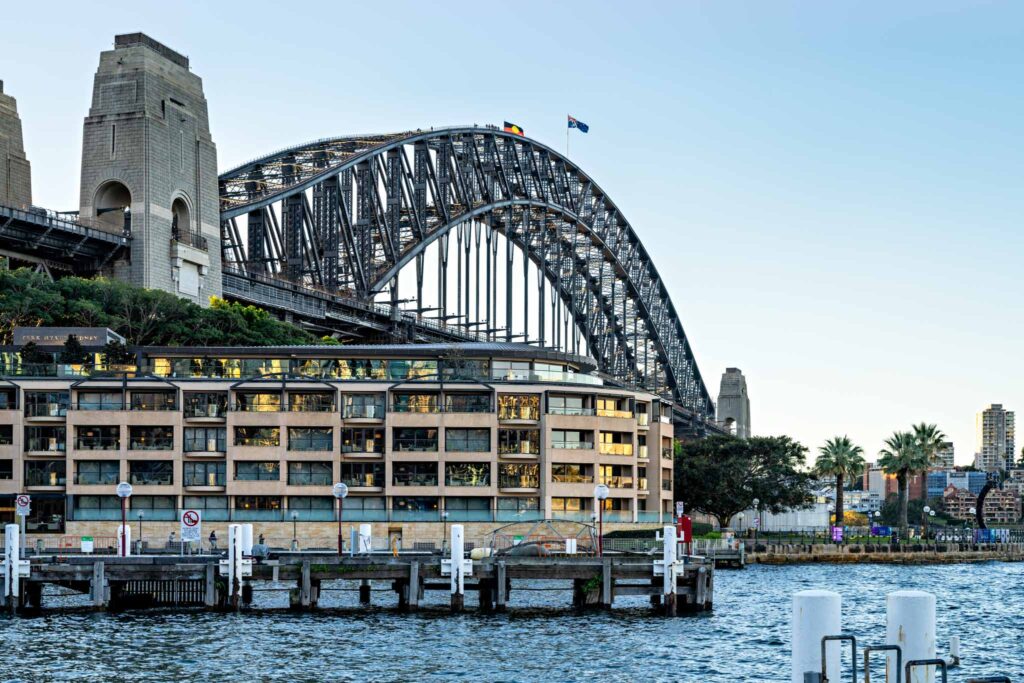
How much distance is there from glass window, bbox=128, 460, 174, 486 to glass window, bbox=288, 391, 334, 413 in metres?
10.4

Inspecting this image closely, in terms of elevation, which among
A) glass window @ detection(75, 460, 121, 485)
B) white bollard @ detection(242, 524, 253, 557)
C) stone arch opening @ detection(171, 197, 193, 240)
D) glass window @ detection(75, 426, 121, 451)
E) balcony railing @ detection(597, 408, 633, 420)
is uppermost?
stone arch opening @ detection(171, 197, 193, 240)

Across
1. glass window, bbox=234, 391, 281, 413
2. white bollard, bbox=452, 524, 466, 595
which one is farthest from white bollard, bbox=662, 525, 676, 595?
glass window, bbox=234, 391, 281, 413

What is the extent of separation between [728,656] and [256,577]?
2575cm

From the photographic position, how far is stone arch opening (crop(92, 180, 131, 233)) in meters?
147

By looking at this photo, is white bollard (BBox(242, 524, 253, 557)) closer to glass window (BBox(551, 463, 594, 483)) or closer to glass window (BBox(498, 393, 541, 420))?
glass window (BBox(498, 393, 541, 420))

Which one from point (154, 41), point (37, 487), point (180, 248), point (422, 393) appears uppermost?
point (154, 41)

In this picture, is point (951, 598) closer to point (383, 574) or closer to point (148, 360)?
point (383, 574)

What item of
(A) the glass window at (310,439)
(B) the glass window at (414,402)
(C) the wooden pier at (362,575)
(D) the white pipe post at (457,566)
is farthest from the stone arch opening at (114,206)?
(D) the white pipe post at (457,566)

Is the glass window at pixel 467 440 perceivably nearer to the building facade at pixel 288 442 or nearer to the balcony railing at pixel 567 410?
the building facade at pixel 288 442

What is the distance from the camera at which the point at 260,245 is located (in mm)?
182625

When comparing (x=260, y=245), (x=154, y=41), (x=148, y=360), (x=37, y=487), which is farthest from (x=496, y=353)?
(x=260, y=245)

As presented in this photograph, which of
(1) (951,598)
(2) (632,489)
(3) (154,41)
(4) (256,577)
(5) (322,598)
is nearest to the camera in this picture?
(4) (256,577)

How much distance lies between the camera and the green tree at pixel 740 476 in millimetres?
170375

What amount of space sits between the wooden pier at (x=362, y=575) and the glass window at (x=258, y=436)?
33.7m
